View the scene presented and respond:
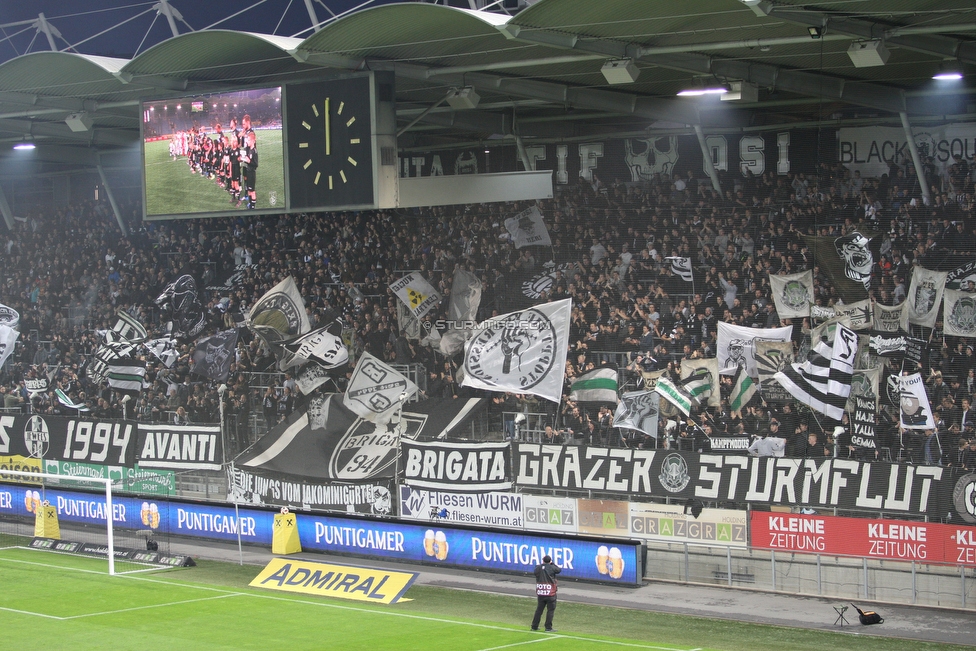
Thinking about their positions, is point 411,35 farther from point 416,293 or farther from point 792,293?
point 792,293

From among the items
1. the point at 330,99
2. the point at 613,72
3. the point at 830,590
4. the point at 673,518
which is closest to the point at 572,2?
the point at 613,72

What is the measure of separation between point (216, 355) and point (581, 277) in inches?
363

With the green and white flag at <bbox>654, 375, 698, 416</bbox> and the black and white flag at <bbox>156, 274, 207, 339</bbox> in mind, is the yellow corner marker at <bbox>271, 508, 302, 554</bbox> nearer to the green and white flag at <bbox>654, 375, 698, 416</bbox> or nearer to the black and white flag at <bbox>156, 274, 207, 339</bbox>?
the black and white flag at <bbox>156, 274, 207, 339</bbox>

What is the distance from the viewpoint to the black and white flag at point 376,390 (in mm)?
23281

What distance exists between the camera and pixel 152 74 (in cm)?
2177

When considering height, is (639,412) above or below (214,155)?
below

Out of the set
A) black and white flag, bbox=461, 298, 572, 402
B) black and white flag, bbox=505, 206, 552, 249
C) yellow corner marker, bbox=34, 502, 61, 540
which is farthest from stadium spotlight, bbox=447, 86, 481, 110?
yellow corner marker, bbox=34, 502, 61, 540

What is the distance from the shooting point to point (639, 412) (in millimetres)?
20672

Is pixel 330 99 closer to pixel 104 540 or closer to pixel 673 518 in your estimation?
pixel 673 518

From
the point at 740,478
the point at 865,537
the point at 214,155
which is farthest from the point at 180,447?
the point at 865,537

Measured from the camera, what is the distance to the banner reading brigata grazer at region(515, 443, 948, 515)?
17.3m

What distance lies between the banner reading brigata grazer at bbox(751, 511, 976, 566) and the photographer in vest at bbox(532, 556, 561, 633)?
399cm

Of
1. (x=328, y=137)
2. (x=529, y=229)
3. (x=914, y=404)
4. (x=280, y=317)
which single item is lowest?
(x=914, y=404)

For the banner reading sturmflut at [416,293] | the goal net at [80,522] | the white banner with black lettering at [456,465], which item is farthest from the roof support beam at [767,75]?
the goal net at [80,522]
